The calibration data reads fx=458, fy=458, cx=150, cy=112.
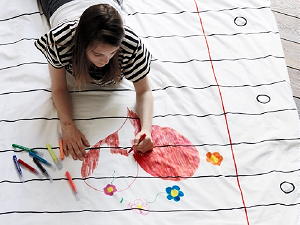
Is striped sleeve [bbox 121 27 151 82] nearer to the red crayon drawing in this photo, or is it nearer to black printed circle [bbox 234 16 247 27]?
the red crayon drawing

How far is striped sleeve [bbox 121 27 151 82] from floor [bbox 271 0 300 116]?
61cm

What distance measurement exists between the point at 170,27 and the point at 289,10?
56 centimetres

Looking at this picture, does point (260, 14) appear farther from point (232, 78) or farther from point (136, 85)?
point (136, 85)

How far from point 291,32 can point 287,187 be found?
0.73 m

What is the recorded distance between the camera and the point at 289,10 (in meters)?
1.73

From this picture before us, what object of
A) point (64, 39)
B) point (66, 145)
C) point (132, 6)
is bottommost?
point (66, 145)

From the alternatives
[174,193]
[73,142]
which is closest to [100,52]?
[73,142]

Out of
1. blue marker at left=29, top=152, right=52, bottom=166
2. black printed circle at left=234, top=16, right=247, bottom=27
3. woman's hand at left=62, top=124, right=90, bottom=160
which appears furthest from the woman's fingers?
black printed circle at left=234, top=16, right=247, bottom=27

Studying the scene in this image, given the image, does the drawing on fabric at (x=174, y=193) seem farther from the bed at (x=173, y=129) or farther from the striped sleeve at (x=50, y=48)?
the striped sleeve at (x=50, y=48)

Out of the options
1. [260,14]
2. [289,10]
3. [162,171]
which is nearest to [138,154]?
[162,171]

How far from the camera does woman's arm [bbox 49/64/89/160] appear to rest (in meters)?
1.15

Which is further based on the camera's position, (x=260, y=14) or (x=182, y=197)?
(x=260, y=14)

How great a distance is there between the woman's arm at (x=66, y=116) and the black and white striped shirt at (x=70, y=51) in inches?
1.5

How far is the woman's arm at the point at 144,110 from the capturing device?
45.7 inches
